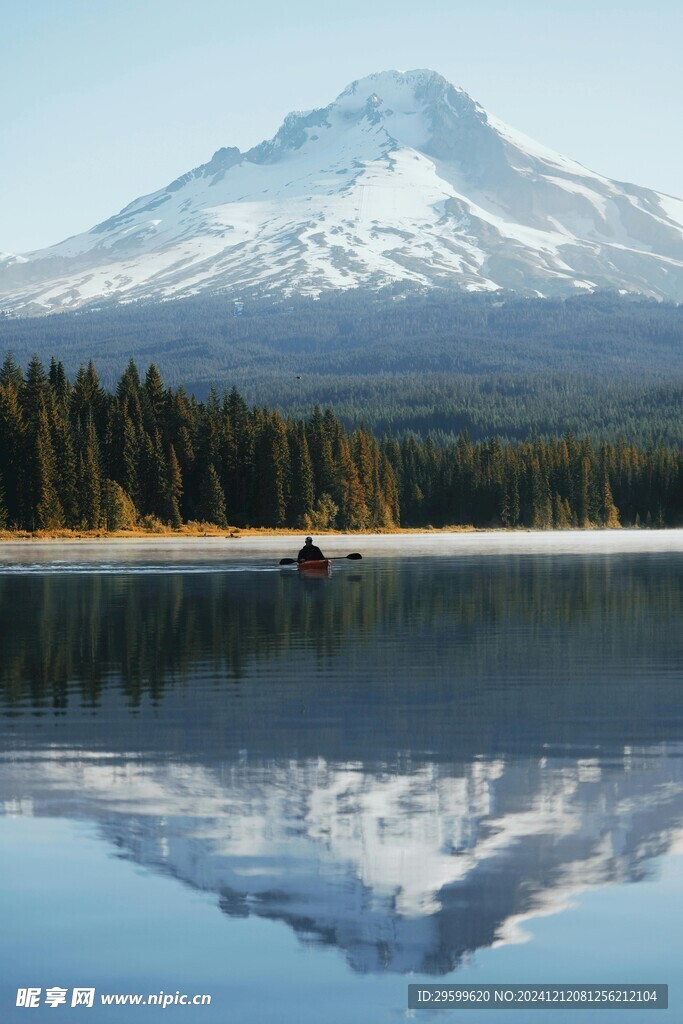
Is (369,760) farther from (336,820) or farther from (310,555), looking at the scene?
(310,555)

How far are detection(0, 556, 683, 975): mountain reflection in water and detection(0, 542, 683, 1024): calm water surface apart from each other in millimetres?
51

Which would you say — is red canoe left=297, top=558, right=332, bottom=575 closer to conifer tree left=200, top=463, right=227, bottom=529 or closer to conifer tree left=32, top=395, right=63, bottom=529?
conifer tree left=32, top=395, right=63, bottom=529

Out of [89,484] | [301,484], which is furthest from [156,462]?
[301,484]

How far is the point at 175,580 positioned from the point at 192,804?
46.8 metres

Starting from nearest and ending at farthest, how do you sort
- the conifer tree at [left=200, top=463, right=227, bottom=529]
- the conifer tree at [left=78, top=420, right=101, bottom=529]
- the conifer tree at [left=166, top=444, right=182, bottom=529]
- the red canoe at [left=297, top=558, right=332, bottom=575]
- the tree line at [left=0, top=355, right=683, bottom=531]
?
the red canoe at [left=297, top=558, right=332, bottom=575]
the tree line at [left=0, top=355, right=683, bottom=531]
the conifer tree at [left=78, top=420, right=101, bottom=529]
the conifer tree at [left=166, top=444, right=182, bottom=529]
the conifer tree at [left=200, top=463, right=227, bottom=529]

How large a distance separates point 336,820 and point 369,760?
3386 millimetres

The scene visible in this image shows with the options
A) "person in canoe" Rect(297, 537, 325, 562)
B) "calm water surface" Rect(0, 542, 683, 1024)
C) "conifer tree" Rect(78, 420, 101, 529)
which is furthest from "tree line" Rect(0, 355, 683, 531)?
"calm water surface" Rect(0, 542, 683, 1024)

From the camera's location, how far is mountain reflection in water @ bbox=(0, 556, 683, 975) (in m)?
13.5

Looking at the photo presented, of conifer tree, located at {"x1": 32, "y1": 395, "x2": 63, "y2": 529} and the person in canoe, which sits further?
conifer tree, located at {"x1": 32, "y1": 395, "x2": 63, "y2": 529}

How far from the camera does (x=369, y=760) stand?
19.3 meters

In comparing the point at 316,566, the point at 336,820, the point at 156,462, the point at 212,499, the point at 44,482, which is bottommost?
the point at 336,820

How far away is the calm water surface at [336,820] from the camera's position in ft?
38.8

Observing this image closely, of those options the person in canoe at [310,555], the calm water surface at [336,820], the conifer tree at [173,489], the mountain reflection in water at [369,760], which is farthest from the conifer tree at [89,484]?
the calm water surface at [336,820]

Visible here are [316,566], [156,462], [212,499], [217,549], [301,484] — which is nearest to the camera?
[316,566]
